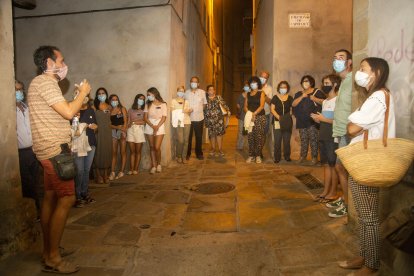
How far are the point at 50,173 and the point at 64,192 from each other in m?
0.24

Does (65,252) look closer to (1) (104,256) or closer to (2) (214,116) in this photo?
(1) (104,256)

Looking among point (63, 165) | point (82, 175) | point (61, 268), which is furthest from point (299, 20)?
point (61, 268)

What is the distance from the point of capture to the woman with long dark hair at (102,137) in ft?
24.8

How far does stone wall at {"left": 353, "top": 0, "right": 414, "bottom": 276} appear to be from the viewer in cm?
322

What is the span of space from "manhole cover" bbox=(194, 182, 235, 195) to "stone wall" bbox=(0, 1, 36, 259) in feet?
11.1

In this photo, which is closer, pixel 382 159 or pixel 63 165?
pixel 382 159

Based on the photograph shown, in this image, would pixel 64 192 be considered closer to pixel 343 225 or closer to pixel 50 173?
pixel 50 173

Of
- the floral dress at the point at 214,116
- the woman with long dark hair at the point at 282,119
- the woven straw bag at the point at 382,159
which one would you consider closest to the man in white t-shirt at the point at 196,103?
the floral dress at the point at 214,116

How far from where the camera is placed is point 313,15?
9961mm

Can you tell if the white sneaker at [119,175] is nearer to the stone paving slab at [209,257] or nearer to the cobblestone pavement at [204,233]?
the cobblestone pavement at [204,233]

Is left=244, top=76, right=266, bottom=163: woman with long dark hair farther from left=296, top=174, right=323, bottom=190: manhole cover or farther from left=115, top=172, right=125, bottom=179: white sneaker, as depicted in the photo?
left=115, top=172, right=125, bottom=179: white sneaker

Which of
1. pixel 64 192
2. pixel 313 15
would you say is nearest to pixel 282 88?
pixel 313 15

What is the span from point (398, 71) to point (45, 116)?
3600 millimetres

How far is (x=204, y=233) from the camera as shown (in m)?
4.59
